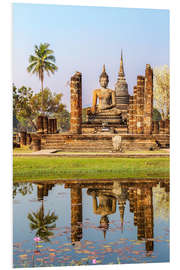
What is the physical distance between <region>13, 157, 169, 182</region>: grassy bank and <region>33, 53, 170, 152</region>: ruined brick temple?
3973mm

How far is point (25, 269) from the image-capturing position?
7539 mm

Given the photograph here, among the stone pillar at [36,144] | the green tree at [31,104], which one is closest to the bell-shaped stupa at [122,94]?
the green tree at [31,104]

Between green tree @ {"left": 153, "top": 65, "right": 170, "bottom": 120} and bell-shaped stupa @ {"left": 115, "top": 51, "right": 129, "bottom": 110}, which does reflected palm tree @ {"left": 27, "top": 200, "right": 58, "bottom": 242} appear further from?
bell-shaped stupa @ {"left": 115, "top": 51, "right": 129, "bottom": 110}

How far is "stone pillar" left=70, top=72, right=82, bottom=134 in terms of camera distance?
79.0 ft

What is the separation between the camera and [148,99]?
83.3 ft

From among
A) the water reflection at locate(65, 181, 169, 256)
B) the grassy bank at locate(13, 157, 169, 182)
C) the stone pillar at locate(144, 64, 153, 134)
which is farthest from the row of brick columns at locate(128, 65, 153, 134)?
the water reflection at locate(65, 181, 169, 256)

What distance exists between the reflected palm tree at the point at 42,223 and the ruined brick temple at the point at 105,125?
10.3 m

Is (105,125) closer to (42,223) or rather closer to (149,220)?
(149,220)

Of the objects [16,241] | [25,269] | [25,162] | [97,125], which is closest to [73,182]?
[25,162]

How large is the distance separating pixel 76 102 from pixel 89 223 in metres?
15.2

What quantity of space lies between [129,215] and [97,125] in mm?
18234

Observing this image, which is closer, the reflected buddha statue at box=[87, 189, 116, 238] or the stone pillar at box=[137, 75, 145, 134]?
the reflected buddha statue at box=[87, 189, 116, 238]

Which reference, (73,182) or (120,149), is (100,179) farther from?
(120,149)

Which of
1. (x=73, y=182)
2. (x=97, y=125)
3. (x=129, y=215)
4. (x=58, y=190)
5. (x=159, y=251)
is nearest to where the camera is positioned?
(x=159, y=251)
